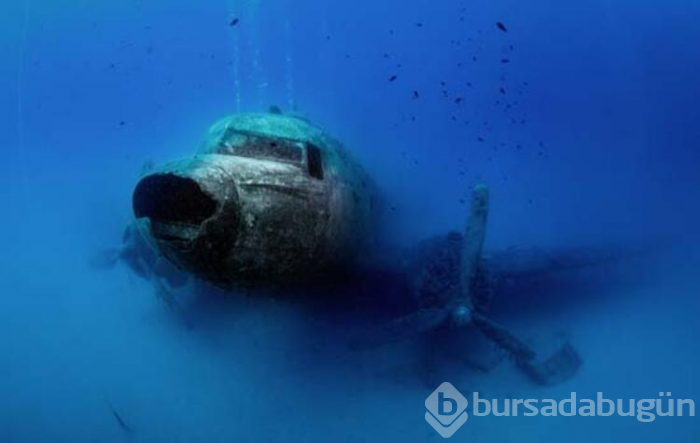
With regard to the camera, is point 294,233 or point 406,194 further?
point 406,194

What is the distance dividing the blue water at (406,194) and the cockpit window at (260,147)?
2.16 metres

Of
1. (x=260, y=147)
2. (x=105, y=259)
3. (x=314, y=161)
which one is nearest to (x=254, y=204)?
(x=260, y=147)

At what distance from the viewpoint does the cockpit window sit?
4.59 m

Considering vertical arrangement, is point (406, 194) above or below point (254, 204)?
below

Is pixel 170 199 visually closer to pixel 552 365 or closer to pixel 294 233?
pixel 294 233

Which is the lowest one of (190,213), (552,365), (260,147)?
(552,365)

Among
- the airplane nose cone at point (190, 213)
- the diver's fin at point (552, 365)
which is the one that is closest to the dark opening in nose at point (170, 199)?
the airplane nose cone at point (190, 213)

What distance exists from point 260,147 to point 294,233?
0.73 m

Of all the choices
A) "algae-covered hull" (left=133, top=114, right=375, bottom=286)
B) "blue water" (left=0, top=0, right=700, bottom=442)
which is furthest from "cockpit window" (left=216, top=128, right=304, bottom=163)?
"blue water" (left=0, top=0, right=700, bottom=442)

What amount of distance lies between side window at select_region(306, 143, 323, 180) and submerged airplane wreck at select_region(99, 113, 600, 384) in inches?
0.4

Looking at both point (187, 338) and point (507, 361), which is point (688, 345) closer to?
point (507, 361)

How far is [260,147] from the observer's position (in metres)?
4.62

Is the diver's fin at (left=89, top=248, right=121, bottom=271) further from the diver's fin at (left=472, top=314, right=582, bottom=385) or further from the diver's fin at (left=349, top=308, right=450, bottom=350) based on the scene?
the diver's fin at (left=472, top=314, right=582, bottom=385)

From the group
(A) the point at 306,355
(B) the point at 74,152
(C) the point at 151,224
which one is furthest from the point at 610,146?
(B) the point at 74,152
